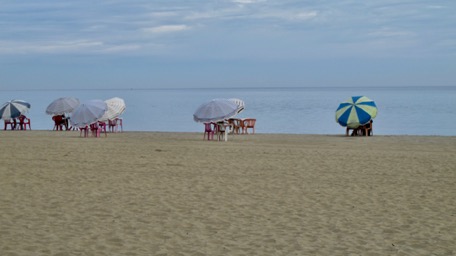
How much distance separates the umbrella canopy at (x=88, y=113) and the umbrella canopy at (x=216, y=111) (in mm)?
3739

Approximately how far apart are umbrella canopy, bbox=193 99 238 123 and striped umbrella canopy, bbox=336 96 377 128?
4.42 metres

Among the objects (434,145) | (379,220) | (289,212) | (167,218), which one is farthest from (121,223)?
(434,145)

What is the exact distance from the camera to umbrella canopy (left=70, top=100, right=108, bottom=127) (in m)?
21.3

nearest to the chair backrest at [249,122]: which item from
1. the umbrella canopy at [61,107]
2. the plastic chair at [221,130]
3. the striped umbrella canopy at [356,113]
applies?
the plastic chair at [221,130]

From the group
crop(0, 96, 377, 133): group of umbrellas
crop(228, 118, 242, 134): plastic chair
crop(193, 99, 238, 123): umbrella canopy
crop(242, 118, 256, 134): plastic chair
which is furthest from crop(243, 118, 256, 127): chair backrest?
crop(193, 99, 238, 123): umbrella canopy

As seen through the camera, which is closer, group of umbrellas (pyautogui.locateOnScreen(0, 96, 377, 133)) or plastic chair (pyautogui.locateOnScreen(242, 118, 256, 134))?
group of umbrellas (pyautogui.locateOnScreen(0, 96, 377, 133))

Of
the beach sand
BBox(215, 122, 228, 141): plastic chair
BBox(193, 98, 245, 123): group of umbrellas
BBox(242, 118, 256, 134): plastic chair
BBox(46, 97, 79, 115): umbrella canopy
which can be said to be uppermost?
BBox(46, 97, 79, 115): umbrella canopy

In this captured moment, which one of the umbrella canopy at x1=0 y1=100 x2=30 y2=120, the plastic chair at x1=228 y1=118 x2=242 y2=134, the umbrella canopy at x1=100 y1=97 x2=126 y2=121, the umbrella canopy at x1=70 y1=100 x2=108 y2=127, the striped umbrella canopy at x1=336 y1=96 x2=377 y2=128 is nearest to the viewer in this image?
the umbrella canopy at x1=70 y1=100 x2=108 y2=127

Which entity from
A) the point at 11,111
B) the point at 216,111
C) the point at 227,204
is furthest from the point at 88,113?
the point at 227,204

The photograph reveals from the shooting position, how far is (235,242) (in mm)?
6406

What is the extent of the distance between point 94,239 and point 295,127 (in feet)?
93.4

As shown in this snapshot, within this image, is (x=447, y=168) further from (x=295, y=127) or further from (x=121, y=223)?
(x=295, y=127)

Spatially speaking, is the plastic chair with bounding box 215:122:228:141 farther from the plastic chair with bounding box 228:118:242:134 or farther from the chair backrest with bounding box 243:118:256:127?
the chair backrest with bounding box 243:118:256:127

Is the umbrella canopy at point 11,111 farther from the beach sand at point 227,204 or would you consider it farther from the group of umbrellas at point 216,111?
the beach sand at point 227,204
